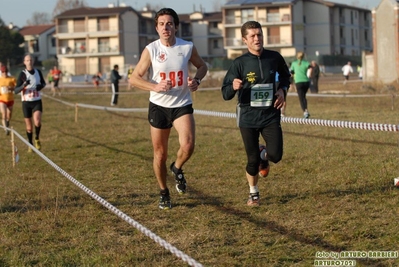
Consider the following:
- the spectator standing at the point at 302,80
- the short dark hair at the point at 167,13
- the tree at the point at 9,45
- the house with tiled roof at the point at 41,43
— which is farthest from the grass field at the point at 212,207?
the house with tiled roof at the point at 41,43

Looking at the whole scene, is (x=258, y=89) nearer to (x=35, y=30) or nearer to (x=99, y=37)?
(x=99, y=37)

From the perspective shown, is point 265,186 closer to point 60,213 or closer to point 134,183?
point 134,183

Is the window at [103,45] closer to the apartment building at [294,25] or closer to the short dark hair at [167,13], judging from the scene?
the apartment building at [294,25]

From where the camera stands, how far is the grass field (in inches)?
243

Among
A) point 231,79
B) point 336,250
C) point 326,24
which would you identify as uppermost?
point 326,24

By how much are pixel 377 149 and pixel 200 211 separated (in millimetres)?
5628

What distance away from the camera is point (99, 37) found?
322ft

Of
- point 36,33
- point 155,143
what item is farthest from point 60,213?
point 36,33

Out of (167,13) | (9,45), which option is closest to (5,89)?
(167,13)

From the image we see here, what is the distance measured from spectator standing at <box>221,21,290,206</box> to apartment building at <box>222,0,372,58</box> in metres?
82.6

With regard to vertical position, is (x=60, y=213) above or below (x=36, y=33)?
below

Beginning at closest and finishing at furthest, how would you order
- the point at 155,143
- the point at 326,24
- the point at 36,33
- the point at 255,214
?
the point at 255,214 < the point at 155,143 < the point at 326,24 < the point at 36,33

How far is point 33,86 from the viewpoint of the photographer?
49.3ft

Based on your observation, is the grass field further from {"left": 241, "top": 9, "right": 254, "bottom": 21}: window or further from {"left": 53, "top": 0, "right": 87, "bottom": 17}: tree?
{"left": 53, "top": 0, "right": 87, "bottom": 17}: tree
